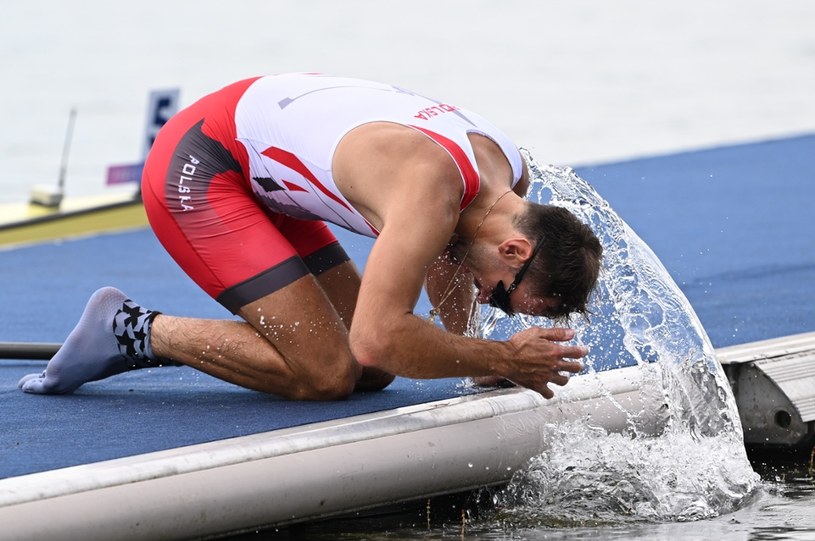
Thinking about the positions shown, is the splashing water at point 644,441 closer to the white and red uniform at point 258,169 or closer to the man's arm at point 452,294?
the man's arm at point 452,294

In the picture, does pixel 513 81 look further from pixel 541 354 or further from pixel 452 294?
pixel 541 354

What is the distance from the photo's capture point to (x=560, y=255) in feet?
10.7

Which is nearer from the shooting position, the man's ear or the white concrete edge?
the white concrete edge

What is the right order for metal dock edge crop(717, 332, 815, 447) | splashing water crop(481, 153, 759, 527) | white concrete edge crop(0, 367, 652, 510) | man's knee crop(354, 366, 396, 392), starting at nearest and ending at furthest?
white concrete edge crop(0, 367, 652, 510)
splashing water crop(481, 153, 759, 527)
man's knee crop(354, 366, 396, 392)
metal dock edge crop(717, 332, 815, 447)

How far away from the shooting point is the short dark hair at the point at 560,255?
325 cm

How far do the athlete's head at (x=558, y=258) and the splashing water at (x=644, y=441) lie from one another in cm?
22

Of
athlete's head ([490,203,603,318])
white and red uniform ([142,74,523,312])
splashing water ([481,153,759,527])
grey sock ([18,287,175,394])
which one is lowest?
splashing water ([481,153,759,527])

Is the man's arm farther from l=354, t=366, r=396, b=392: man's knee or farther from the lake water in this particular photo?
the lake water

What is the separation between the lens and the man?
10.4ft

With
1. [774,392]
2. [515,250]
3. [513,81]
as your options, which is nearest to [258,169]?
[515,250]

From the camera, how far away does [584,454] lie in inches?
138

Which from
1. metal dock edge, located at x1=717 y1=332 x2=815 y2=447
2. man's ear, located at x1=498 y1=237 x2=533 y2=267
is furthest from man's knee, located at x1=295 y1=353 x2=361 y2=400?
metal dock edge, located at x1=717 y1=332 x2=815 y2=447

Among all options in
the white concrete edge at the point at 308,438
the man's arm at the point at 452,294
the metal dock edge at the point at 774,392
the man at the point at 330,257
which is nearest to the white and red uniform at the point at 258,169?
the man at the point at 330,257

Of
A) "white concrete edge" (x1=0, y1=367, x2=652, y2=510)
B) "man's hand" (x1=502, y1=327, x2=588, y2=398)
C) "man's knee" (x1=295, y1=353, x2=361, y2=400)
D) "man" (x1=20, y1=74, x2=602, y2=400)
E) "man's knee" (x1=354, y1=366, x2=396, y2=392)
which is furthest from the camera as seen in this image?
"man's knee" (x1=354, y1=366, x2=396, y2=392)
